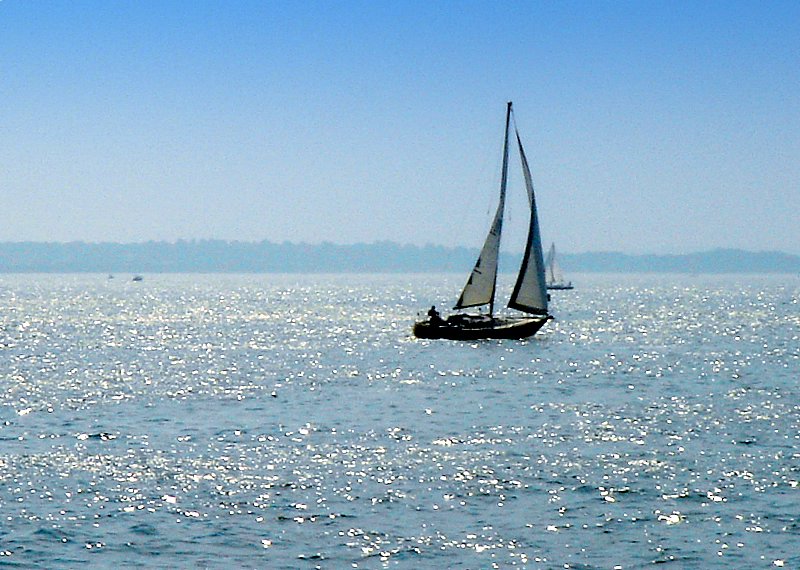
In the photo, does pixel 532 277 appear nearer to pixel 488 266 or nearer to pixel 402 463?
pixel 488 266

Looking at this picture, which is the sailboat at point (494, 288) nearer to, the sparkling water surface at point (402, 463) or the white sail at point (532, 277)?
the white sail at point (532, 277)

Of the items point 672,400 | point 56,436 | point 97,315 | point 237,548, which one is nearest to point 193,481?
point 237,548

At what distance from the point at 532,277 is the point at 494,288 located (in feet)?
11.2

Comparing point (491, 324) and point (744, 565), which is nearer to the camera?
point (744, 565)

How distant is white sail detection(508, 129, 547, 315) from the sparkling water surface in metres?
7.74

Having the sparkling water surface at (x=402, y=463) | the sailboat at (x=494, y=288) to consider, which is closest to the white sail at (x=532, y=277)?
the sailboat at (x=494, y=288)

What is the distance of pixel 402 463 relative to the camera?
40969mm

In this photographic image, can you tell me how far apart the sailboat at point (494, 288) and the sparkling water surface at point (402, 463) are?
7.77 m

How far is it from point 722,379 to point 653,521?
43496 mm

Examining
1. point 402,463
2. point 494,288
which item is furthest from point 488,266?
point 402,463

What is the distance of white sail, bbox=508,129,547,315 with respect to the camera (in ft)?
308

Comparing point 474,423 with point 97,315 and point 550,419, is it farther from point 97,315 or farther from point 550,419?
point 97,315

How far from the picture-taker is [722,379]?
73.4m

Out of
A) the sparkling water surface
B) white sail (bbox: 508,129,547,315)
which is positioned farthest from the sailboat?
the sparkling water surface
